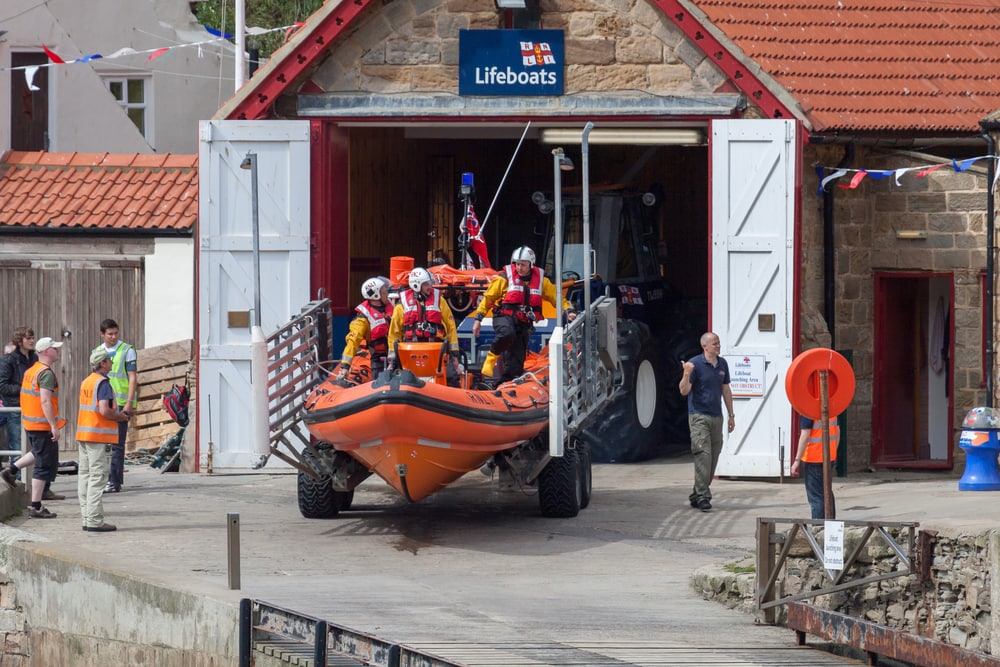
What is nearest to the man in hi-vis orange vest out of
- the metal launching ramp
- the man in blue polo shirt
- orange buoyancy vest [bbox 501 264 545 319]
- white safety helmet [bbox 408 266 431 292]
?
the man in blue polo shirt

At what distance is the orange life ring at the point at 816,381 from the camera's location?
437 inches

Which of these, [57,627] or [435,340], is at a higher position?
[435,340]

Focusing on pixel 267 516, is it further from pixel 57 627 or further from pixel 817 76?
pixel 817 76

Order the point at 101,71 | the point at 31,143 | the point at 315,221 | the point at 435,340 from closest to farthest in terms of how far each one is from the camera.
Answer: the point at 435,340 → the point at 315,221 → the point at 31,143 → the point at 101,71

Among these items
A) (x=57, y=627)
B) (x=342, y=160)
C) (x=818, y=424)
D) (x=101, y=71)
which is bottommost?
(x=57, y=627)

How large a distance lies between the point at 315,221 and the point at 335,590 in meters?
6.51

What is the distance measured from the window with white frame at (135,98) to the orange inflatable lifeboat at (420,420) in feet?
49.0

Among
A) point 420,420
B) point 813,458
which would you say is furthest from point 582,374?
point 813,458

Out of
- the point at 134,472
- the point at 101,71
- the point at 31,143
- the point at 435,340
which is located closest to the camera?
the point at 435,340

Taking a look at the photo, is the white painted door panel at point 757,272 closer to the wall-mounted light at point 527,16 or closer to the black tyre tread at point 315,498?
the wall-mounted light at point 527,16

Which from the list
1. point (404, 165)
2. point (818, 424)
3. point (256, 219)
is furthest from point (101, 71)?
point (818, 424)

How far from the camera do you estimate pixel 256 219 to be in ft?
51.4

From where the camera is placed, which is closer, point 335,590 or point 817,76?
point 335,590

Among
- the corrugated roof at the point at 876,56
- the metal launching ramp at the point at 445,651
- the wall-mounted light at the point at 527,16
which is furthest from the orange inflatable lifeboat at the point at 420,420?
the corrugated roof at the point at 876,56
